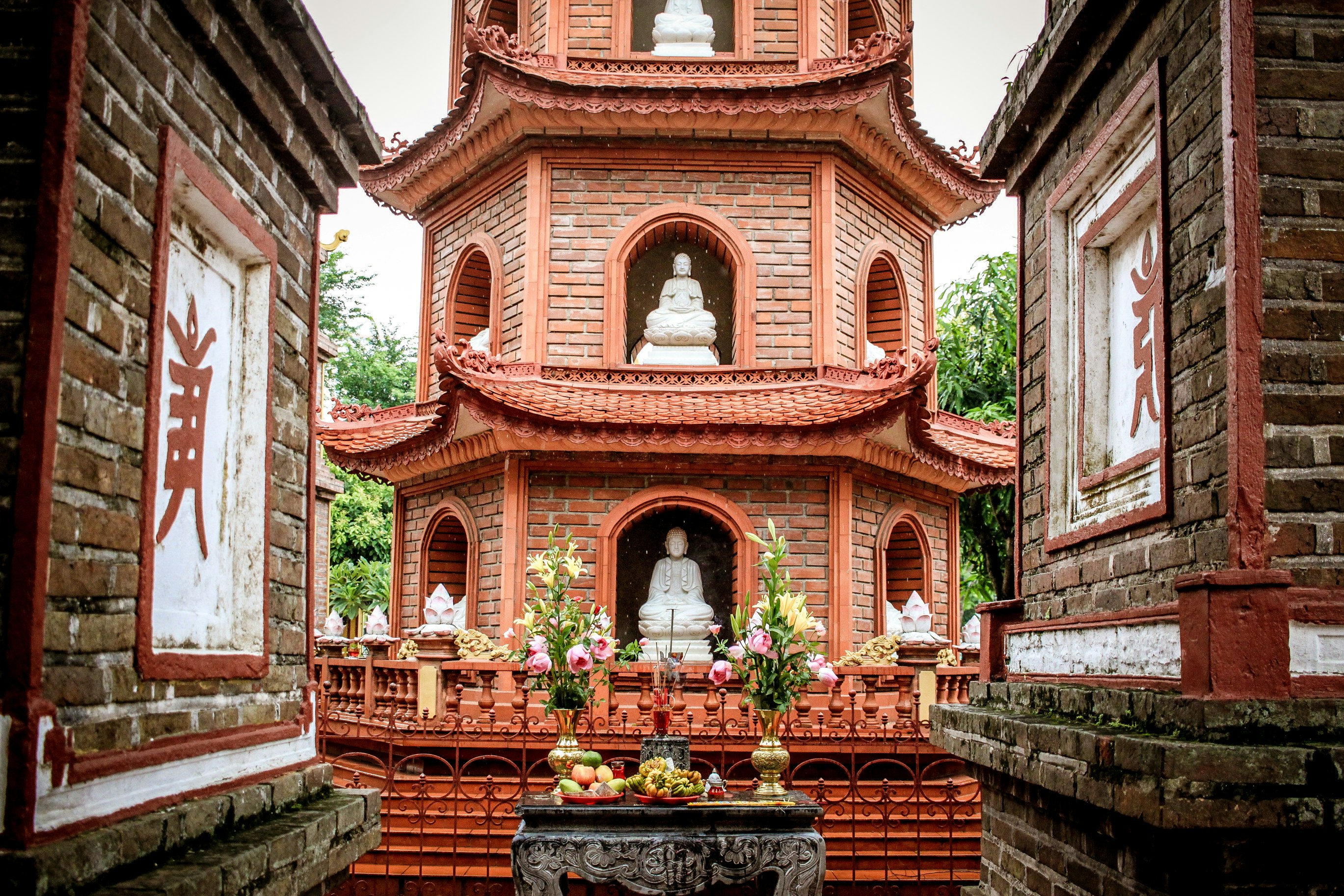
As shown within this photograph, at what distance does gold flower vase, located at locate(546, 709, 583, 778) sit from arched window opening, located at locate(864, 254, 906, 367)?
8522 mm

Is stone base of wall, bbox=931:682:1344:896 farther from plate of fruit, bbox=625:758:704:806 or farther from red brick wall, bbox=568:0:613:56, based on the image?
red brick wall, bbox=568:0:613:56

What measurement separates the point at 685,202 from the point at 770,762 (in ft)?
28.6

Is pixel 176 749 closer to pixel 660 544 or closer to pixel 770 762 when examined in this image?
pixel 770 762

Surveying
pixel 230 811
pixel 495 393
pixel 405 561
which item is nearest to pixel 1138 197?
pixel 230 811

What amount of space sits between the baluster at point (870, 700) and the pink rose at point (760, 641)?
332 cm

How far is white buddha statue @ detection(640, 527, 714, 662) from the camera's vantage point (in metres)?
13.8

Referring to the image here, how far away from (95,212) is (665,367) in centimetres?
1062

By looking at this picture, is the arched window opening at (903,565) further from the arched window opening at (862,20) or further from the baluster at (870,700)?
the arched window opening at (862,20)

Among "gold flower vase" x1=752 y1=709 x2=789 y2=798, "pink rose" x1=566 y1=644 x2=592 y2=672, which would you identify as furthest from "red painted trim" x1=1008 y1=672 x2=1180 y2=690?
"pink rose" x1=566 y1=644 x2=592 y2=672

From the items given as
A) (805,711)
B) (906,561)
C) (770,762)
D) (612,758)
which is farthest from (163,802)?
(906,561)

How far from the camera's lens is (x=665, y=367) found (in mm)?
13969

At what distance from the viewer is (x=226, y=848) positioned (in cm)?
400

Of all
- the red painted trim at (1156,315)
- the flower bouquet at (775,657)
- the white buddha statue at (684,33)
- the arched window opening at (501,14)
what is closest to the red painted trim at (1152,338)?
the red painted trim at (1156,315)

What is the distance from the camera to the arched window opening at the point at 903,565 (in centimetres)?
1564
